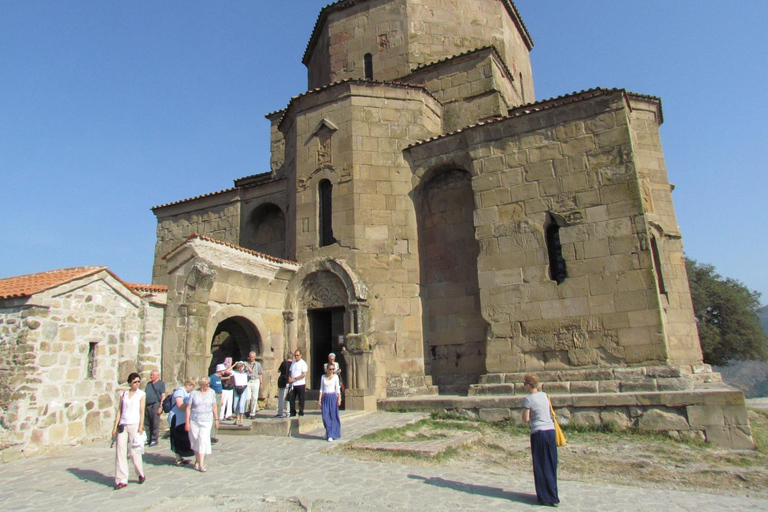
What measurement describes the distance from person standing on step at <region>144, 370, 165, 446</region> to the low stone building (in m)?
1.28

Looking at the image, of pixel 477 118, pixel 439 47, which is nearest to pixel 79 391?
pixel 477 118

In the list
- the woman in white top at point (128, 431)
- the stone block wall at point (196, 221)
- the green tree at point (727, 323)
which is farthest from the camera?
the green tree at point (727, 323)

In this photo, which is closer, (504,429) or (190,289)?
(504,429)

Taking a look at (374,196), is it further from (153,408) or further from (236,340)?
(153,408)

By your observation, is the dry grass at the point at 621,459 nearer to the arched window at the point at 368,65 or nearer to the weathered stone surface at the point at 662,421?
the weathered stone surface at the point at 662,421

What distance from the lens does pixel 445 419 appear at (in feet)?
31.6

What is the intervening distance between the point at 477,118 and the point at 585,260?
19.1ft

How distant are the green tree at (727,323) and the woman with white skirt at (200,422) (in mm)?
23895

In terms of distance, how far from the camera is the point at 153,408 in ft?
28.0

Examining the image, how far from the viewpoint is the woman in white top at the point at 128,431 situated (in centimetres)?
602

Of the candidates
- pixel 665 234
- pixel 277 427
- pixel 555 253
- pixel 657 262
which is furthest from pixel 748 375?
pixel 277 427

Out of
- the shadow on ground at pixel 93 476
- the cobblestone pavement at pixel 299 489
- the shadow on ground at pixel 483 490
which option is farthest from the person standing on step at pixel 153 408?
the shadow on ground at pixel 483 490

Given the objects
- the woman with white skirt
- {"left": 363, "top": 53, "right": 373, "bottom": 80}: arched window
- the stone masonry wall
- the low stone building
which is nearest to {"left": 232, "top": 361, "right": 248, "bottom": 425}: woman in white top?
the low stone building

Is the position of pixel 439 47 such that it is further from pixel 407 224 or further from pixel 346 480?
pixel 346 480
